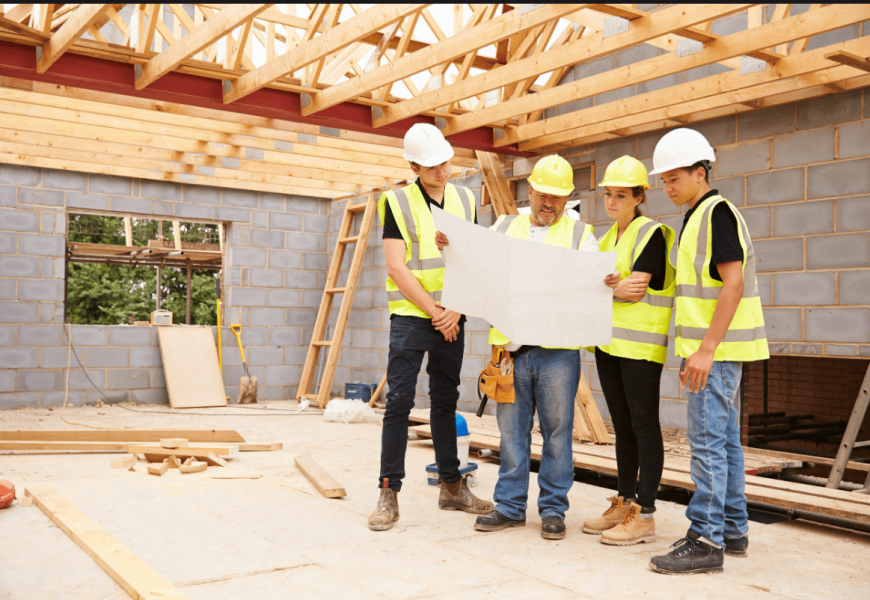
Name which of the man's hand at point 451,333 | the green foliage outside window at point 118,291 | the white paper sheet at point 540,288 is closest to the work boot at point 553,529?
the white paper sheet at point 540,288

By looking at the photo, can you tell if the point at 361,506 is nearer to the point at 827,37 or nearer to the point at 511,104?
the point at 511,104

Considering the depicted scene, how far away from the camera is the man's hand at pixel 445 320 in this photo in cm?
296

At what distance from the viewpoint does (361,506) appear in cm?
342

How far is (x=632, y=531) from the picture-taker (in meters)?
2.79

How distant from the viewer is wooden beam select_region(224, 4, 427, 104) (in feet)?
12.8

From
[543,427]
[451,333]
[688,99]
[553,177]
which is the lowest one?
[543,427]

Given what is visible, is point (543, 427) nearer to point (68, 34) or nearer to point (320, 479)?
point (320, 479)

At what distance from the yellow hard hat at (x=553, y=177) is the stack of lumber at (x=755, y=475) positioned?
5.84ft

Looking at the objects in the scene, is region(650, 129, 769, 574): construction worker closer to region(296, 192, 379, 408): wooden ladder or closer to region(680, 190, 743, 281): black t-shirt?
region(680, 190, 743, 281): black t-shirt

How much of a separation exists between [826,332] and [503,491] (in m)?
2.83

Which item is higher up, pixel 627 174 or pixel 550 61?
pixel 550 61

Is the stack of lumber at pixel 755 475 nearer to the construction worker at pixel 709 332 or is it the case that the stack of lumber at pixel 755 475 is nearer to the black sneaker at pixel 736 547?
the black sneaker at pixel 736 547

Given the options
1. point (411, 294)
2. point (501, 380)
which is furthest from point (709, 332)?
point (411, 294)

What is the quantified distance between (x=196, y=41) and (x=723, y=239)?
3.20 metres
